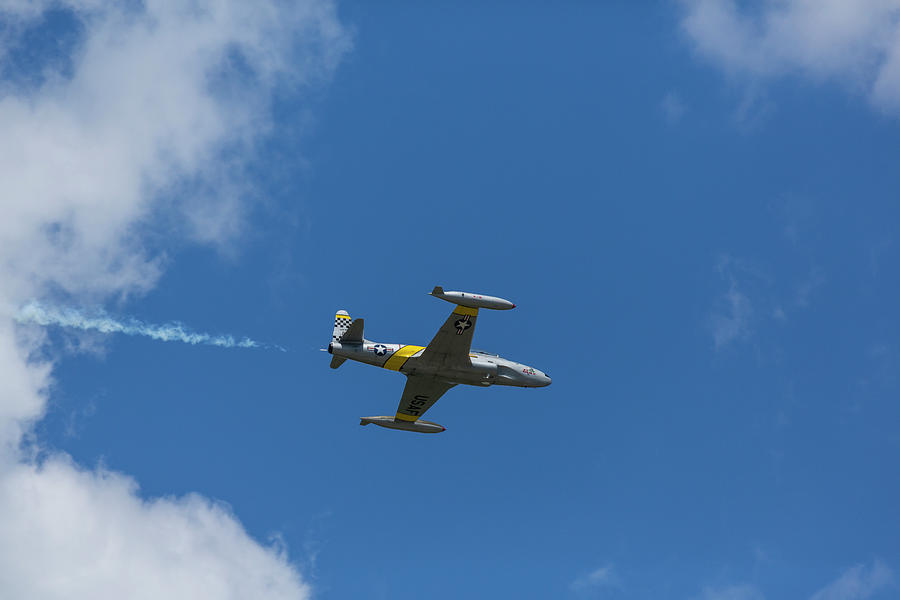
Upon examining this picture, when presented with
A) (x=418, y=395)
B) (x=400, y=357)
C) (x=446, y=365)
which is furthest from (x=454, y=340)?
(x=418, y=395)

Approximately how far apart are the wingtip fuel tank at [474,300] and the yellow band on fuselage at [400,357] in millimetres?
6206

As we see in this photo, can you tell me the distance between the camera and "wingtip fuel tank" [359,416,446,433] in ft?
255

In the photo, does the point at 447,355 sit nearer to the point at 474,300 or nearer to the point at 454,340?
the point at 454,340

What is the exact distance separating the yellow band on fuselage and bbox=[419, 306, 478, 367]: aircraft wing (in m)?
0.85

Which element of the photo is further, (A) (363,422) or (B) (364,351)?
(A) (363,422)

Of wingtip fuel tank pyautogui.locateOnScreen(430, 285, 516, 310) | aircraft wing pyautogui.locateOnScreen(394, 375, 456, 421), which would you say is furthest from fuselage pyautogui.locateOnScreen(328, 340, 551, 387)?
wingtip fuel tank pyautogui.locateOnScreen(430, 285, 516, 310)

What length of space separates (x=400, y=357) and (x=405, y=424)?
8.18m

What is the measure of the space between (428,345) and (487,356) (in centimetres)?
487

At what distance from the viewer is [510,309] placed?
6869 centimetres

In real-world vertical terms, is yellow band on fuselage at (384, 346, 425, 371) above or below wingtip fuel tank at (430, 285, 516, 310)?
below

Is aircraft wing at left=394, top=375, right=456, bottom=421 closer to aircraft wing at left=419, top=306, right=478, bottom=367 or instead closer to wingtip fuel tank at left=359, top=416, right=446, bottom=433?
wingtip fuel tank at left=359, top=416, right=446, bottom=433

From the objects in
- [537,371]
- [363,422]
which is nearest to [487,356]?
[537,371]

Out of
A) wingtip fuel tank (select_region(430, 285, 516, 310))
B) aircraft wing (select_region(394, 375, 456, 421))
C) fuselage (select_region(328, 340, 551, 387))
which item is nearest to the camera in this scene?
wingtip fuel tank (select_region(430, 285, 516, 310))

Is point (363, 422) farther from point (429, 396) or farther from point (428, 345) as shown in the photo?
point (428, 345)
